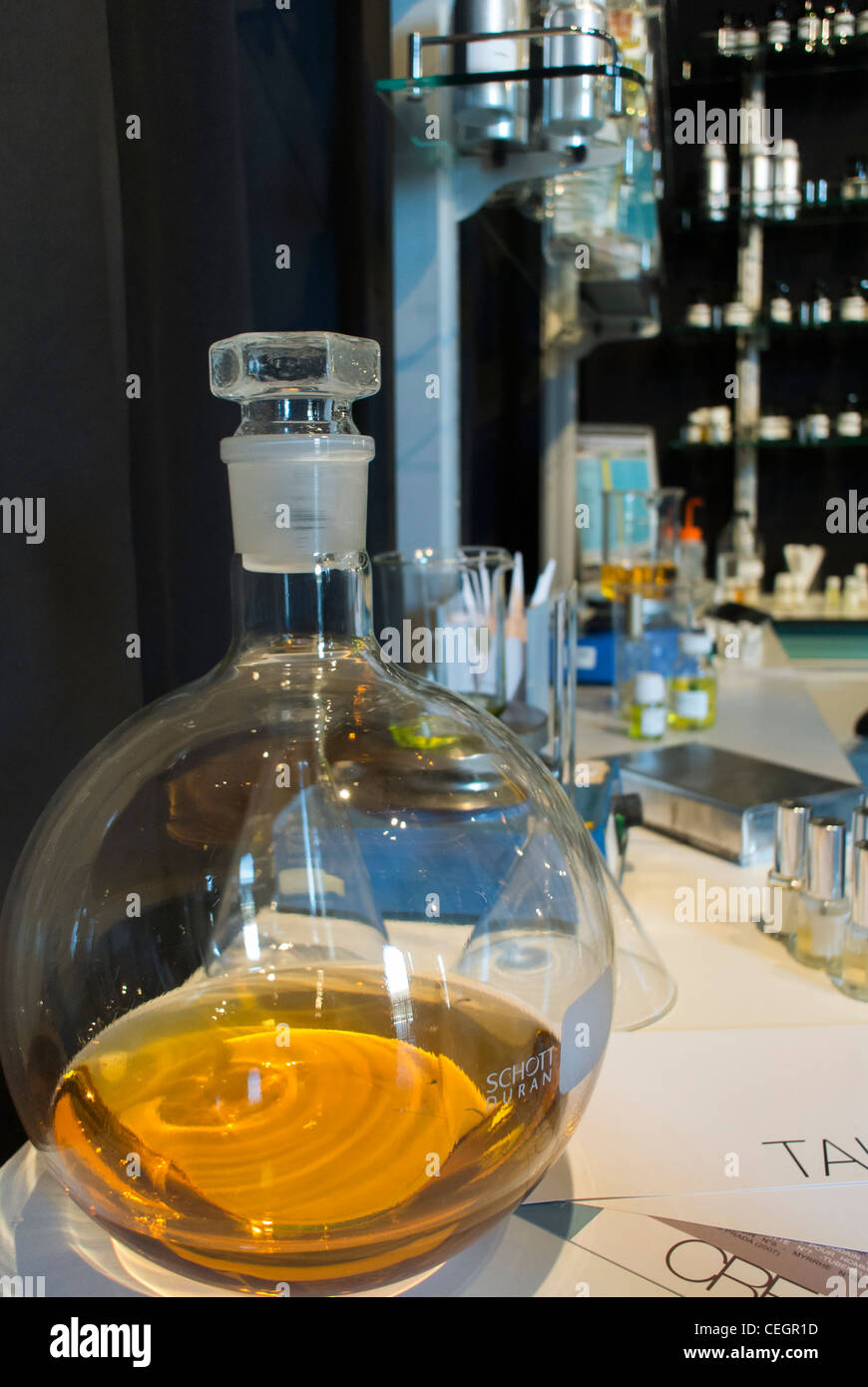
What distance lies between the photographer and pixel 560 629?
1.00 meters

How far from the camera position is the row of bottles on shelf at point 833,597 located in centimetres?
377

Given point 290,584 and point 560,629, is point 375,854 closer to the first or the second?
point 290,584

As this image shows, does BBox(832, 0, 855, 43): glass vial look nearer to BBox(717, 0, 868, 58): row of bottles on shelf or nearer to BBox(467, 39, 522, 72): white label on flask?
BBox(717, 0, 868, 58): row of bottles on shelf

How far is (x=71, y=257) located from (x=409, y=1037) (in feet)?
1.56

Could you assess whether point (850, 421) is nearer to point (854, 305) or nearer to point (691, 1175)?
point (854, 305)

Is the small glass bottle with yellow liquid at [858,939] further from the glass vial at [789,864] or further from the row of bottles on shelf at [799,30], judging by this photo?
the row of bottles on shelf at [799,30]

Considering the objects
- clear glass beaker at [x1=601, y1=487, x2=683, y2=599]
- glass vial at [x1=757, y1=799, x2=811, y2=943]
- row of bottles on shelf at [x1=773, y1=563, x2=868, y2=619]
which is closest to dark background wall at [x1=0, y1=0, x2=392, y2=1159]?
glass vial at [x1=757, y1=799, x2=811, y2=943]

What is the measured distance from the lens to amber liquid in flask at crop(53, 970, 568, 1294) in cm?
41

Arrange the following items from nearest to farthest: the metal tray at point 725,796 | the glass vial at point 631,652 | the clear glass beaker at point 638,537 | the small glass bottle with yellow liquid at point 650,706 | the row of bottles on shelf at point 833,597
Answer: the metal tray at point 725,796
the small glass bottle with yellow liquid at point 650,706
the glass vial at point 631,652
the clear glass beaker at point 638,537
the row of bottles on shelf at point 833,597

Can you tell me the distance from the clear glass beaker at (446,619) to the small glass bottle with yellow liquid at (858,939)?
0.52 m

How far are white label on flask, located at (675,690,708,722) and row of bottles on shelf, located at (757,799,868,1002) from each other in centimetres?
75

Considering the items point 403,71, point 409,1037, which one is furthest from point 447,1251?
point 403,71

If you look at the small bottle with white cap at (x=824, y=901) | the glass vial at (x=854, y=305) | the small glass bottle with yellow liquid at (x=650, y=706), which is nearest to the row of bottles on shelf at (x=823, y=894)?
the small bottle with white cap at (x=824, y=901)

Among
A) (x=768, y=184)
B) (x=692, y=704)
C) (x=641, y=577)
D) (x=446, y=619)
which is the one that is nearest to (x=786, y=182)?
(x=768, y=184)
